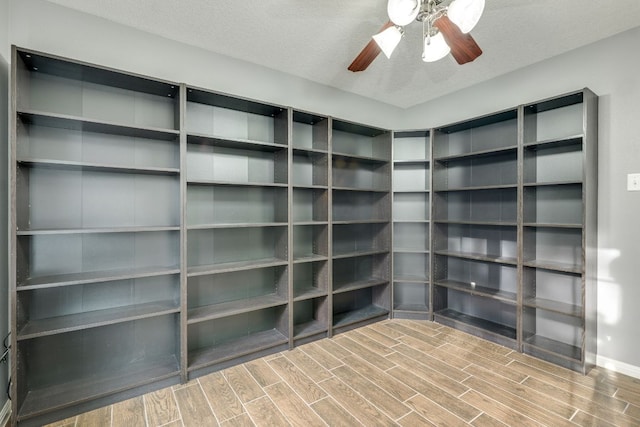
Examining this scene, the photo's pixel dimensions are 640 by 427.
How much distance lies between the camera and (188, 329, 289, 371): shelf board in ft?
7.58

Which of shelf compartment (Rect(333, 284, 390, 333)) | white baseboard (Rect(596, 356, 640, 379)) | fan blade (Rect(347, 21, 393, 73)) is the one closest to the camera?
fan blade (Rect(347, 21, 393, 73))

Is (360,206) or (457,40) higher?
(457,40)

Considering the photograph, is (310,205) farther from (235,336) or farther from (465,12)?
(465,12)

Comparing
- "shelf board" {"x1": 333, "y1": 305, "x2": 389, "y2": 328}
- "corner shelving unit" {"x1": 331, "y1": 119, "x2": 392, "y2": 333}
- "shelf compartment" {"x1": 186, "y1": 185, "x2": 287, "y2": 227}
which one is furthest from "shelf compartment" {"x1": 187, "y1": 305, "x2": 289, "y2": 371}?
"shelf compartment" {"x1": 186, "y1": 185, "x2": 287, "y2": 227}

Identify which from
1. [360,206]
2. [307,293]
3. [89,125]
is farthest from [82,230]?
[360,206]

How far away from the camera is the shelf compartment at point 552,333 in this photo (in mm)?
2465

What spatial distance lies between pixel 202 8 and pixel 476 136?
9.59ft

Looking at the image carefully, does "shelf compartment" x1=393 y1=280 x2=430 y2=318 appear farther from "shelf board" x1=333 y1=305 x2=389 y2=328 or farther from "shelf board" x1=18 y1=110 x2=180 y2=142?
"shelf board" x1=18 y1=110 x2=180 y2=142

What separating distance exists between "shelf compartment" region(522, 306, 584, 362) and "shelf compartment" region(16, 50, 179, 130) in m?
3.58

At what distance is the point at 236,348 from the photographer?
8.26ft

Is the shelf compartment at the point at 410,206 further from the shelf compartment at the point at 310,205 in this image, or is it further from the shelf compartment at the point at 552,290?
the shelf compartment at the point at 552,290

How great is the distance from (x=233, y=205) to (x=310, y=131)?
1184mm

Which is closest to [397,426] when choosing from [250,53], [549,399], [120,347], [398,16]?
[549,399]

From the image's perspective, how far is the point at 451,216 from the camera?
348 centimetres
